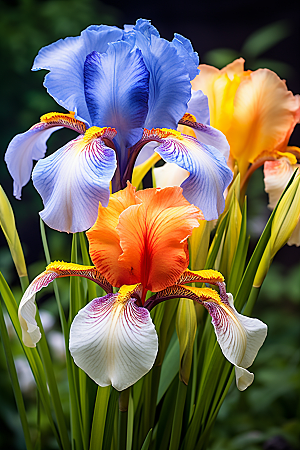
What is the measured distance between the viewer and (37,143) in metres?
0.38

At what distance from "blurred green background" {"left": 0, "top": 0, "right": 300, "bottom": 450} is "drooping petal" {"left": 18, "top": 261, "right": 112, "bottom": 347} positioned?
0.67 m

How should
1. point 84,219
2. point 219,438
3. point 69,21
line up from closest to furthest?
point 84,219, point 219,438, point 69,21

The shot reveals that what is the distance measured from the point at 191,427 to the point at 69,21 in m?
1.38

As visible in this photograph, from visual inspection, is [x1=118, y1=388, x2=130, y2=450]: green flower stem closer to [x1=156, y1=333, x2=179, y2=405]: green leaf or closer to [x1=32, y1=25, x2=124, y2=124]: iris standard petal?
[x1=156, y1=333, x2=179, y2=405]: green leaf

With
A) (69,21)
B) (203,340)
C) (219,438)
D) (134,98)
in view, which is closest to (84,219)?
(134,98)

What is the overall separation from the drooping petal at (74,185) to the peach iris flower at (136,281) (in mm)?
27

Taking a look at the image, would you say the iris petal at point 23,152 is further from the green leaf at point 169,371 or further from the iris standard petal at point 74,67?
the green leaf at point 169,371

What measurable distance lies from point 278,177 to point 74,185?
25 cm

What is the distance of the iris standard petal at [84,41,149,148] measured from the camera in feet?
0.97

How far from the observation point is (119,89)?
0.30 meters

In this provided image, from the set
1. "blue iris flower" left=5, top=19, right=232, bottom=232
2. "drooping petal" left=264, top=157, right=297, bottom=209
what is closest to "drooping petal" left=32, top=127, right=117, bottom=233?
"blue iris flower" left=5, top=19, right=232, bottom=232

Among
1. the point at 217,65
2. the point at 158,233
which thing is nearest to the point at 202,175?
the point at 158,233

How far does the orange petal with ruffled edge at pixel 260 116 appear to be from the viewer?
1.38ft

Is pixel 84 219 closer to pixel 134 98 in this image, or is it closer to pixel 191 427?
pixel 134 98
